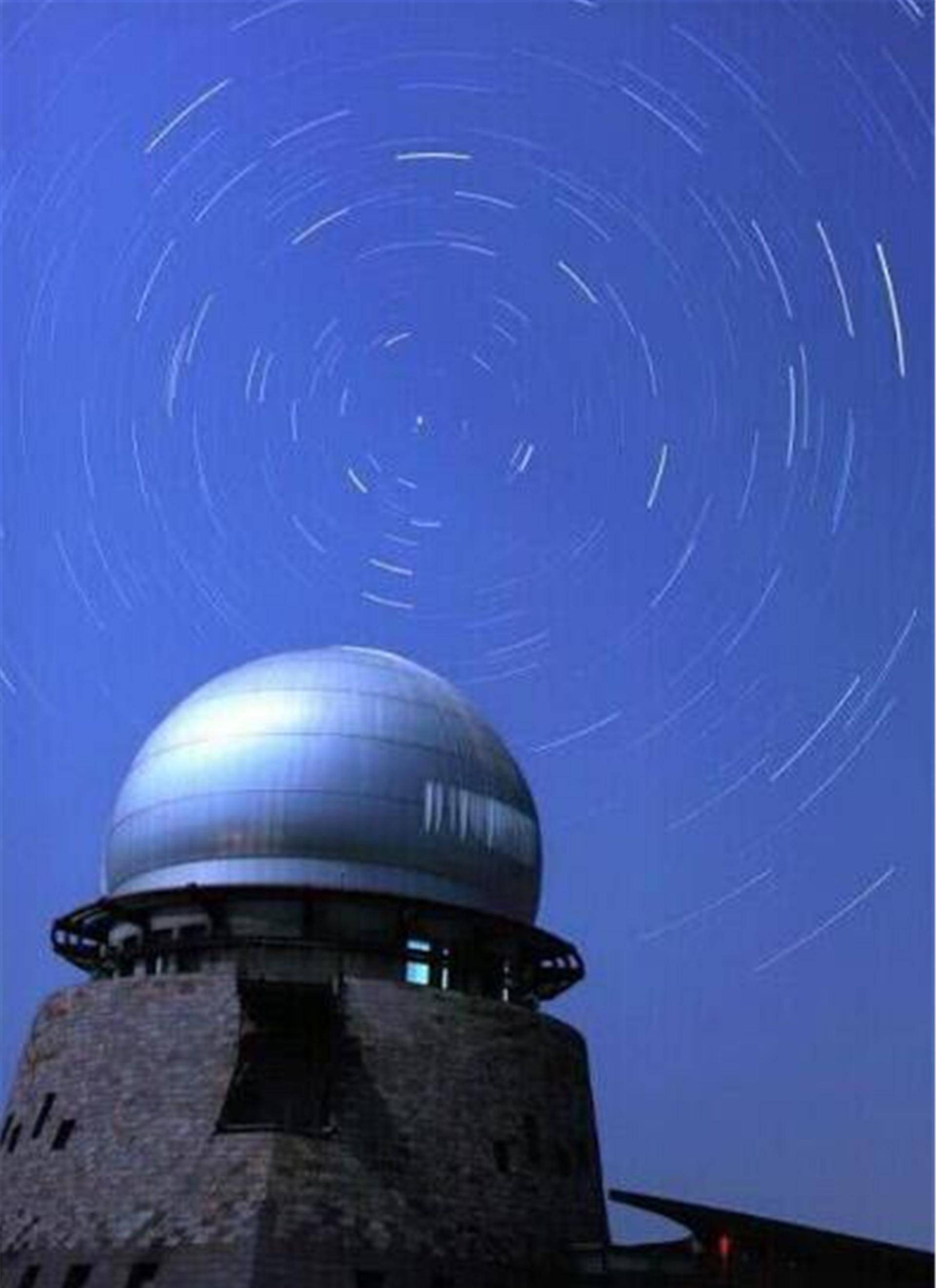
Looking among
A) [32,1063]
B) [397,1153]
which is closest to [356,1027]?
[397,1153]

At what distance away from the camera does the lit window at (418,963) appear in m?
37.2

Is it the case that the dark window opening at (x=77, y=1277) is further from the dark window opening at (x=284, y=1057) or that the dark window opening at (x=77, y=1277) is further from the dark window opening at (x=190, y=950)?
the dark window opening at (x=190, y=950)

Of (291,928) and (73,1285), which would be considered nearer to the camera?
(73,1285)

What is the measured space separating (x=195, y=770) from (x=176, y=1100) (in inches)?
280

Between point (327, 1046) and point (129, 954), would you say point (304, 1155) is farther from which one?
point (129, 954)

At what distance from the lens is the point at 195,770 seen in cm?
3756

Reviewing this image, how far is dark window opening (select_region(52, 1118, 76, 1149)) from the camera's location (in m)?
34.5

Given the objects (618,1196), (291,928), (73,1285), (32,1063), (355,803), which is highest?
(355,803)

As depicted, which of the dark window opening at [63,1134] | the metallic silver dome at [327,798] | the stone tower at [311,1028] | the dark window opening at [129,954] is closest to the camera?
the stone tower at [311,1028]

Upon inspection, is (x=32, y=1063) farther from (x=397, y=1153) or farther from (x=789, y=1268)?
(x=789, y=1268)

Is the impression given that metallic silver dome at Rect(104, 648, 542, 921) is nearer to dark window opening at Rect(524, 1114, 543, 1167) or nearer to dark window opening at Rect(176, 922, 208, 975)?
dark window opening at Rect(176, 922, 208, 975)

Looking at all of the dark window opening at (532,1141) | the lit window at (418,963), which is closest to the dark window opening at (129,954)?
the lit window at (418,963)

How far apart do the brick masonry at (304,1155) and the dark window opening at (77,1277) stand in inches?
4.2

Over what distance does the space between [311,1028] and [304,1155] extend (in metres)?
2.90
